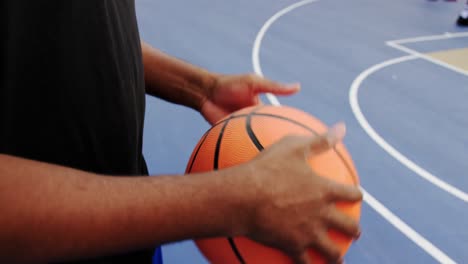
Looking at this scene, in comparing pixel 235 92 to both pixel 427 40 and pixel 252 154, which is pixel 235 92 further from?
pixel 427 40

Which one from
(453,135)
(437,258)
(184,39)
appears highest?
(184,39)

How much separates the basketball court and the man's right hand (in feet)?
3.30

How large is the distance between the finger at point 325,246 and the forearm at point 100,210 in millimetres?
109

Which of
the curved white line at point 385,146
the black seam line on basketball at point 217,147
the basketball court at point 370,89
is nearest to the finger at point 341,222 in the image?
the black seam line on basketball at point 217,147

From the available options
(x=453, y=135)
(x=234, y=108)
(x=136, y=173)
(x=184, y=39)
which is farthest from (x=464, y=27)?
(x=136, y=173)

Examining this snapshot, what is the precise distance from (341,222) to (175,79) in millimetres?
564

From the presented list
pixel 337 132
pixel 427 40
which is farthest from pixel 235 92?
pixel 427 40

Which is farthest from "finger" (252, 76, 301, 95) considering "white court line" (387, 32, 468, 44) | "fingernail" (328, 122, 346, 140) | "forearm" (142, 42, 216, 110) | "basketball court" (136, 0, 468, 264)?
"white court line" (387, 32, 468, 44)

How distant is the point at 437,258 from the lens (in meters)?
1.53

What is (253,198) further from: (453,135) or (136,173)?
(453,135)

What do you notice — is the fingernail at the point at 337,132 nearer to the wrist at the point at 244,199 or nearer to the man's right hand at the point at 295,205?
the man's right hand at the point at 295,205

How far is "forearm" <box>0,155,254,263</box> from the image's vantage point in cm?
46

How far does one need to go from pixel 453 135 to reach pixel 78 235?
2.15m

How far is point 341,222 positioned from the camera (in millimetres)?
589
